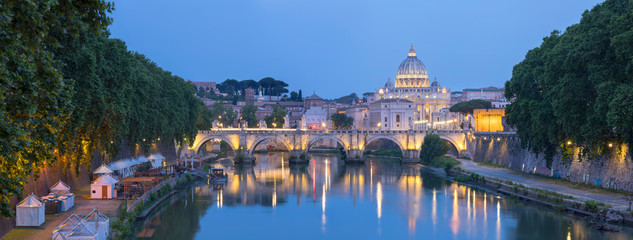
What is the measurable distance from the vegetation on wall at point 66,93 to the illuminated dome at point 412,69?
110265 mm

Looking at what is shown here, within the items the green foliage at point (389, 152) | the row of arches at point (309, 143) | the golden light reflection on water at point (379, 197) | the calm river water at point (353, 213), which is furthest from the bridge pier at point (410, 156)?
the golden light reflection on water at point (379, 197)

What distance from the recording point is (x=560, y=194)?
31.0m

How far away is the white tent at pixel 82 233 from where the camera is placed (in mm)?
17062

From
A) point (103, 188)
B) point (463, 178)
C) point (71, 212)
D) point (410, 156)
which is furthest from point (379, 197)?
point (410, 156)

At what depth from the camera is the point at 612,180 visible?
1244 inches

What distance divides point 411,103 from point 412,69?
3885 cm

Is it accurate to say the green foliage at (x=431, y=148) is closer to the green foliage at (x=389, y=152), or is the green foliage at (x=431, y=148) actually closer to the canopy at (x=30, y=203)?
the green foliage at (x=389, y=152)

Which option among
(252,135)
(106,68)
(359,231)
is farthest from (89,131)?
(252,135)

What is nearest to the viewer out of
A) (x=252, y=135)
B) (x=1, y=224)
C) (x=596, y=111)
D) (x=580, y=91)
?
(x=1, y=224)

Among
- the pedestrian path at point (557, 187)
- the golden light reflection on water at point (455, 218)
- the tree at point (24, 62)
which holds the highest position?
the tree at point (24, 62)

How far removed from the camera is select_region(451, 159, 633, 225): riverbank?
1030 inches

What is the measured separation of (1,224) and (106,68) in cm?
881

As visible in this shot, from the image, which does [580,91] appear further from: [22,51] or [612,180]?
[22,51]

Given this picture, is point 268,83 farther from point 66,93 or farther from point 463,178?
point 66,93
